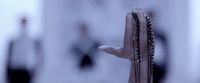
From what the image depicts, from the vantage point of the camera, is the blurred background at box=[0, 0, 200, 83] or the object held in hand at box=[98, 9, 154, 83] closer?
the object held in hand at box=[98, 9, 154, 83]

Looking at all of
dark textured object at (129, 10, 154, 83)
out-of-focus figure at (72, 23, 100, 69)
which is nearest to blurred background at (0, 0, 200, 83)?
out-of-focus figure at (72, 23, 100, 69)

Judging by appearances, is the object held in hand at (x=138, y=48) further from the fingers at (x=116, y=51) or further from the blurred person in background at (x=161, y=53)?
the blurred person in background at (x=161, y=53)

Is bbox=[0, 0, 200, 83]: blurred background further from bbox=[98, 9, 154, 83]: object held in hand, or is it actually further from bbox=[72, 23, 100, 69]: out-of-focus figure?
bbox=[98, 9, 154, 83]: object held in hand

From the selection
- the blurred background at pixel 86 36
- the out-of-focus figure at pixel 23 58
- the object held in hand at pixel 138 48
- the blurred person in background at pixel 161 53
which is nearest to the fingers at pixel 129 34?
the object held in hand at pixel 138 48

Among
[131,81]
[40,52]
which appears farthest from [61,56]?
[131,81]

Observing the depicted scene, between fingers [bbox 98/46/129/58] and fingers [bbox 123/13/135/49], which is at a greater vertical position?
fingers [bbox 123/13/135/49]

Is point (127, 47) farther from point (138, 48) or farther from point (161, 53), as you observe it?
point (161, 53)

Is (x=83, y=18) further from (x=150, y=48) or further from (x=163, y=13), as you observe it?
(x=150, y=48)
